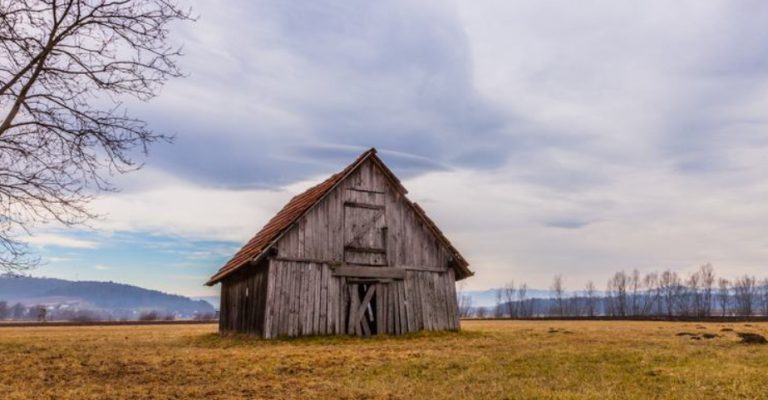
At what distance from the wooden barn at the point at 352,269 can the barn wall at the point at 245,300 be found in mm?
41

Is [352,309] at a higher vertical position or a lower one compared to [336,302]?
lower

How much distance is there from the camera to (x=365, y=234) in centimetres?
2511

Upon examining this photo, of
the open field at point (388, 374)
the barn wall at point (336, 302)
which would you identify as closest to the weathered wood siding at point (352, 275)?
the barn wall at point (336, 302)

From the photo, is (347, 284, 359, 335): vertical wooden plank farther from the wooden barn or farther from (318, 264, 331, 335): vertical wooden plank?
(318, 264, 331, 335): vertical wooden plank

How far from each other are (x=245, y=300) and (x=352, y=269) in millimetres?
4926

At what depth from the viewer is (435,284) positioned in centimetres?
2656

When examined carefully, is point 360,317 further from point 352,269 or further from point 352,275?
point 352,269

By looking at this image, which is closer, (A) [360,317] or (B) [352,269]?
(A) [360,317]

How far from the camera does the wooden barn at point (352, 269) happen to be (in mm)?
23078

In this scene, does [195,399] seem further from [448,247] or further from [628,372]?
[448,247]

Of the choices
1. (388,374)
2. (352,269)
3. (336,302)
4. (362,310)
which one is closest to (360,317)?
(362,310)

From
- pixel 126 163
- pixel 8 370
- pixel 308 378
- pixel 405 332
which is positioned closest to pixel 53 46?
pixel 126 163

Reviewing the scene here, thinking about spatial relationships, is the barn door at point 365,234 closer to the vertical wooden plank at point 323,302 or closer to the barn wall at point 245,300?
the vertical wooden plank at point 323,302

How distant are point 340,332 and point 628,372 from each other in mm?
13510
